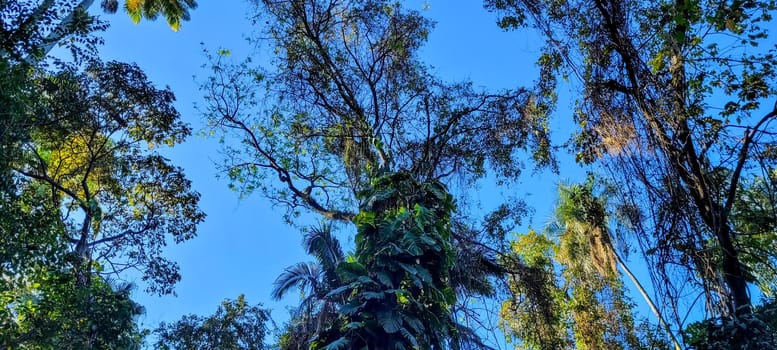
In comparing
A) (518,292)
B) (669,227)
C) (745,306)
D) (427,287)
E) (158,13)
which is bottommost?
(745,306)

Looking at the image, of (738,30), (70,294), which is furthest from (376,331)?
(738,30)

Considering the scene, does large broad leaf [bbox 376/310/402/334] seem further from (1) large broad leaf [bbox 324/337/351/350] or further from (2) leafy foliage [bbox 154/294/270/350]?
(2) leafy foliage [bbox 154/294/270/350]

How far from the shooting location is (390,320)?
5.67 m

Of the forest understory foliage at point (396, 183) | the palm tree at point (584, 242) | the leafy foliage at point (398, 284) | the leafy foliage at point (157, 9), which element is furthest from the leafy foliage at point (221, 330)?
the leafy foliage at point (157, 9)

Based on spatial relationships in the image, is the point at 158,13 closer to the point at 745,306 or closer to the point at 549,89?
the point at 549,89

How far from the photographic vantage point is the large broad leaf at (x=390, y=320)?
5.57m

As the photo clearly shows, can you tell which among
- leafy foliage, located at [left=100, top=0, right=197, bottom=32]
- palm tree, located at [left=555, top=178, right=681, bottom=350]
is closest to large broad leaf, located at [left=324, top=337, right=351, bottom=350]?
palm tree, located at [left=555, top=178, right=681, bottom=350]

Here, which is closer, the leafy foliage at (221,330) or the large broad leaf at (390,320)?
the large broad leaf at (390,320)

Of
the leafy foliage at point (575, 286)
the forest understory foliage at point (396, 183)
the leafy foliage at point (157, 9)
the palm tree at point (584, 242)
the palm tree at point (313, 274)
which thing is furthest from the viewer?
the leafy foliage at point (157, 9)

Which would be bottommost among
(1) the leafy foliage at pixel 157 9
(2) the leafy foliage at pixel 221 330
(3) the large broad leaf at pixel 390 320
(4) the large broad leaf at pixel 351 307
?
(3) the large broad leaf at pixel 390 320

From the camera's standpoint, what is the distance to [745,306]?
13.3ft

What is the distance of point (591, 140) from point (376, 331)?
3.16 metres

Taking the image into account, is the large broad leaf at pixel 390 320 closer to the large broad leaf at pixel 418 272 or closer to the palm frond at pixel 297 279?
the large broad leaf at pixel 418 272

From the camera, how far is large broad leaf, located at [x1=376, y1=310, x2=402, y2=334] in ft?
18.3
